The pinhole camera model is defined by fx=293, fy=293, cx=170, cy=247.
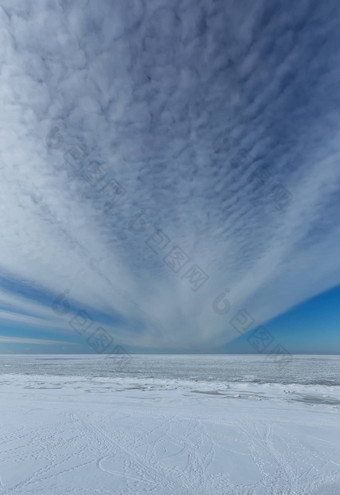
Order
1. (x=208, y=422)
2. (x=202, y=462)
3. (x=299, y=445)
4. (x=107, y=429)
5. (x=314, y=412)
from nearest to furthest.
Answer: (x=202, y=462) → (x=299, y=445) → (x=107, y=429) → (x=208, y=422) → (x=314, y=412)

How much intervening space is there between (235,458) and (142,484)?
2.31 meters

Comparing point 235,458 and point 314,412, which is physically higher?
point 235,458

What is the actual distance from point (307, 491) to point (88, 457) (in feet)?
14.3

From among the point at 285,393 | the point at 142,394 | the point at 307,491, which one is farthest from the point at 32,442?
the point at 285,393

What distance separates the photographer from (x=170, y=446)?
7.14 metres

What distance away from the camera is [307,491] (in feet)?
16.5

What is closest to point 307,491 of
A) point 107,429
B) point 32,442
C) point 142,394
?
point 107,429

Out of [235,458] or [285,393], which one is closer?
[235,458]

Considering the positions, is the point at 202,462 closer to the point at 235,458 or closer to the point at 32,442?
the point at 235,458

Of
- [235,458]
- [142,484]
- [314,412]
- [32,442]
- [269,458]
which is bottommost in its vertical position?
[314,412]

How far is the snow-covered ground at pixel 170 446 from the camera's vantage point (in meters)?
5.22

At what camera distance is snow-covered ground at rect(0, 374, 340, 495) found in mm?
5219

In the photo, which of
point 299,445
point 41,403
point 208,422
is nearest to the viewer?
point 299,445

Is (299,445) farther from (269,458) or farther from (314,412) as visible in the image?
(314,412)
